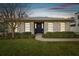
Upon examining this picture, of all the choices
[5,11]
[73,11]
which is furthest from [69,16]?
[5,11]

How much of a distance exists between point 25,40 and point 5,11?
2.08ft

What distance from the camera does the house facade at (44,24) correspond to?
1691 centimetres

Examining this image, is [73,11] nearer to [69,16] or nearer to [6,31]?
[69,16]

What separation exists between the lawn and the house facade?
217 mm

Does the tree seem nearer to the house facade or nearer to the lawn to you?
the house facade

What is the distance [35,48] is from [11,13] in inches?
30.1

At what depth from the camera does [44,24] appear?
16938mm

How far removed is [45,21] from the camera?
16922mm

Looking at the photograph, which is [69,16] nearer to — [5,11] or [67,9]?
[67,9]

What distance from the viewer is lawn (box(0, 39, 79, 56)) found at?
665 inches

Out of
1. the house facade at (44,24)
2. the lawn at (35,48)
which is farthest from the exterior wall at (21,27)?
the lawn at (35,48)

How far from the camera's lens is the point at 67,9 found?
16.9 metres

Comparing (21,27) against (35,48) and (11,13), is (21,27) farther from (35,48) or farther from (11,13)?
(35,48)

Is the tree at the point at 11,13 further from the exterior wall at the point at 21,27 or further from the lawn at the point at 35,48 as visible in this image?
the lawn at the point at 35,48
